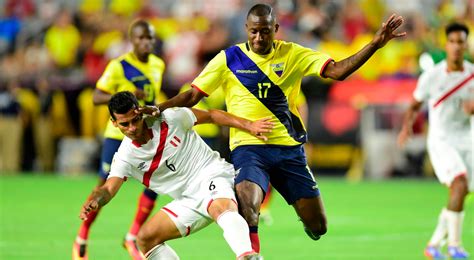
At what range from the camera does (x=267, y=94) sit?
938 cm

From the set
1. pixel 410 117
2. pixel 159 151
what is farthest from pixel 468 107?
pixel 159 151

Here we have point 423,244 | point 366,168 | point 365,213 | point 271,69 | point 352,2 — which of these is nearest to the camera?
point 271,69

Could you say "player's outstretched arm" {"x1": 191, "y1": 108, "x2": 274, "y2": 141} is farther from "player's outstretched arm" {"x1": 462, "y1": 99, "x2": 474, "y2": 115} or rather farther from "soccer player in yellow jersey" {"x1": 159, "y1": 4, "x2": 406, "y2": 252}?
"player's outstretched arm" {"x1": 462, "y1": 99, "x2": 474, "y2": 115}

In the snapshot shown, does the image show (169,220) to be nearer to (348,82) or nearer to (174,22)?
(348,82)

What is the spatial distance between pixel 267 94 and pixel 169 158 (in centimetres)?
115

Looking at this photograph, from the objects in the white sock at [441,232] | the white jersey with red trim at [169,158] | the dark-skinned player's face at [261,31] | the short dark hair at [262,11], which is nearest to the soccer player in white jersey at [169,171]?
the white jersey with red trim at [169,158]

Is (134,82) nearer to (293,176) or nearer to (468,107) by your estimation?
(293,176)

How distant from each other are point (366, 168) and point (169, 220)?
46.3 ft

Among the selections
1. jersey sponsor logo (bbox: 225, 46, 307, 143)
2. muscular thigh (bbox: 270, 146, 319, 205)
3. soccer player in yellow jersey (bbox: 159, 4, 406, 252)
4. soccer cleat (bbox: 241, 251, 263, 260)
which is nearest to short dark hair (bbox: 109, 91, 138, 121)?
soccer player in yellow jersey (bbox: 159, 4, 406, 252)

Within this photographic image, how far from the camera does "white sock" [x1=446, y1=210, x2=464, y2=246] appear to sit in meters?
11.1

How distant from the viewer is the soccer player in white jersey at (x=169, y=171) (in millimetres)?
Answer: 8500

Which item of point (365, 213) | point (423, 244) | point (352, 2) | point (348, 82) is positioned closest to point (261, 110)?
point (423, 244)

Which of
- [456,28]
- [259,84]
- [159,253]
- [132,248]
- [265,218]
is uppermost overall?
[456,28]

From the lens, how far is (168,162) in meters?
8.83
